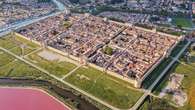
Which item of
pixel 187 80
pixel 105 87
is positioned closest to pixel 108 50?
pixel 105 87

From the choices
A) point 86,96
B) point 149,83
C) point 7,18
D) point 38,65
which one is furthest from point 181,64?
point 7,18

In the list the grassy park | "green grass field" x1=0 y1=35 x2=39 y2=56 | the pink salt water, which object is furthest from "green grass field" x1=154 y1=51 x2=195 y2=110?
"green grass field" x1=0 y1=35 x2=39 y2=56

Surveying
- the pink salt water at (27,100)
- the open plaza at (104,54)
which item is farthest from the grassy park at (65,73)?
the pink salt water at (27,100)

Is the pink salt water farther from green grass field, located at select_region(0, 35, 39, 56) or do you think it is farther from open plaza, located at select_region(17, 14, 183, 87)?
green grass field, located at select_region(0, 35, 39, 56)

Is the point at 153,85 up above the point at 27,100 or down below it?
above

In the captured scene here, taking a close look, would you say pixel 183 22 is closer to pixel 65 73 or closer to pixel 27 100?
pixel 65 73

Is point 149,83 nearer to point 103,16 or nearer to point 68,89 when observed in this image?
point 68,89
